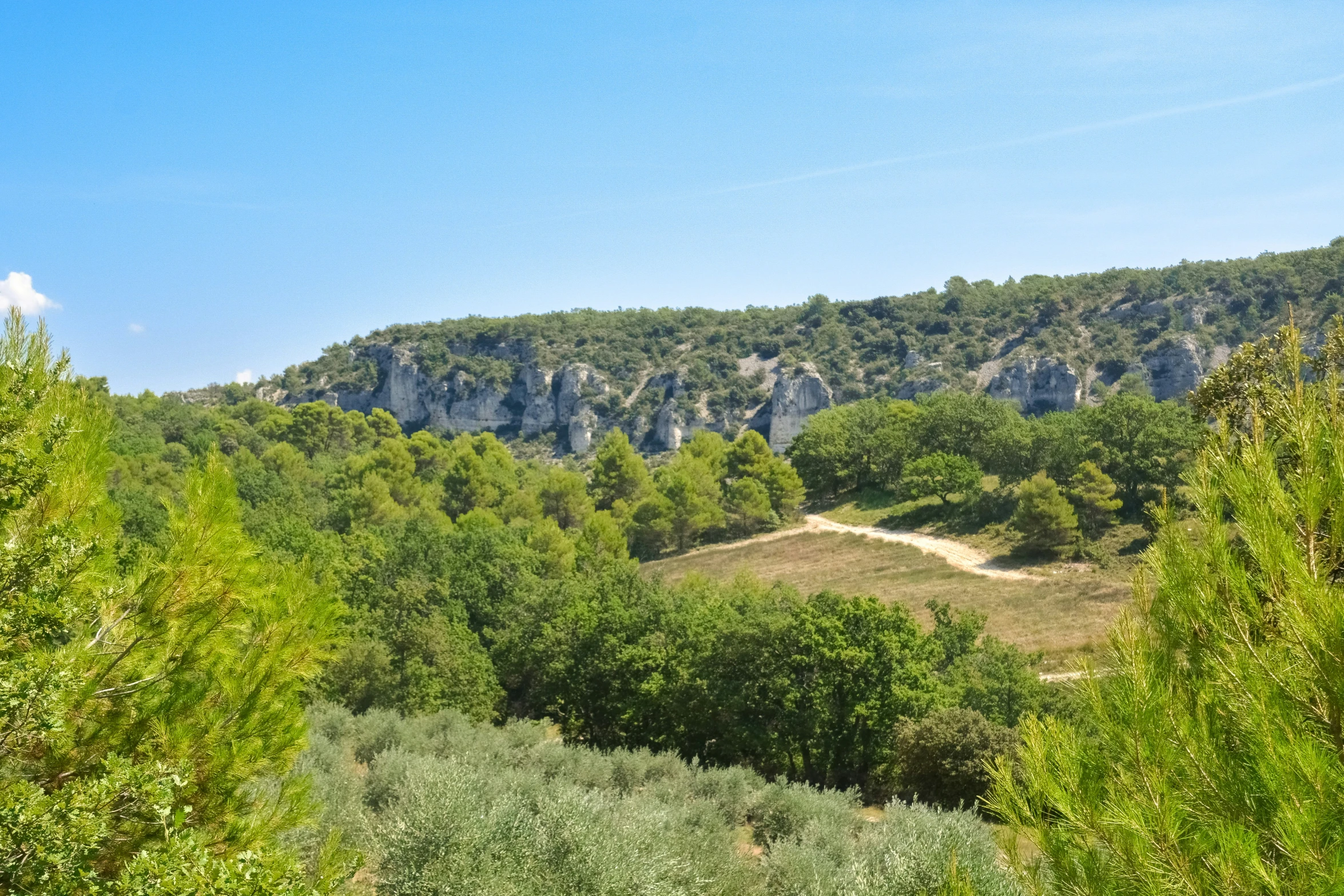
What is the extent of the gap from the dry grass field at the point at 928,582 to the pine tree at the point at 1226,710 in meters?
24.8

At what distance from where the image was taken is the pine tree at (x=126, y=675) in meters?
4.36

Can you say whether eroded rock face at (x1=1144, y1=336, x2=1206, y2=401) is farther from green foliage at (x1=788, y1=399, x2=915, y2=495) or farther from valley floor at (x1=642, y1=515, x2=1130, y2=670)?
valley floor at (x1=642, y1=515, x2=1130, y2=670)

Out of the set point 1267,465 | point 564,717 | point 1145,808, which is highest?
point 1267,465

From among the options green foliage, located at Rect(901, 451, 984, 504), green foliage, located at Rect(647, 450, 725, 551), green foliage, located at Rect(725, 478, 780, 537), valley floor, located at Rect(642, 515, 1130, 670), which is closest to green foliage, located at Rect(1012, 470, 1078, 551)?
valley floor, located at Rect(642, 515, 1130, 670)

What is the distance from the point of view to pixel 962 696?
72.4 feet

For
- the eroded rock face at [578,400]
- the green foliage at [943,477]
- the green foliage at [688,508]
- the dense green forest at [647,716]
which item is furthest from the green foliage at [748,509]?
the eroded rock face at [578,400]

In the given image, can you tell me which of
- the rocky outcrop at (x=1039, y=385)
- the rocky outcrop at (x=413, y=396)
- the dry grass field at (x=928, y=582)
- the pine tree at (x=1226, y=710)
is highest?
the rocky outcrop at (x=413, y=396)

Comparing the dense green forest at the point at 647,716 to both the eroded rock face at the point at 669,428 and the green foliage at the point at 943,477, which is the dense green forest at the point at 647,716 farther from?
the eroded rock face at the point at 669,428

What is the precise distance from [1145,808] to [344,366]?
14939cm

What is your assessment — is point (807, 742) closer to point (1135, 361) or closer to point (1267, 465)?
point (1267, 465)

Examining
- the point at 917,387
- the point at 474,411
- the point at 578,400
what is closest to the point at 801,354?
the point at 917,387

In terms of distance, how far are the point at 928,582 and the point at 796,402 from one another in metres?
72.3

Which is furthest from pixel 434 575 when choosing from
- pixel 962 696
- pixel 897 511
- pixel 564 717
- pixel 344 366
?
pixel 344 366

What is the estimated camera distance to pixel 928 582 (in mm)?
41125
